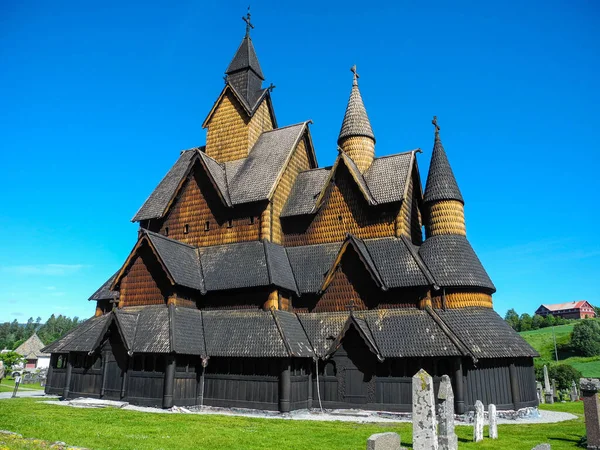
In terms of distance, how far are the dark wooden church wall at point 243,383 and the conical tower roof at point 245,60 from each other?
766 inches

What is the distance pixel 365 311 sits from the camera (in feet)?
73.4

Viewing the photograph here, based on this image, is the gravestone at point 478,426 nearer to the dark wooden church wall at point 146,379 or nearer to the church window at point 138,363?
the dark wooden church wall at point 146,379

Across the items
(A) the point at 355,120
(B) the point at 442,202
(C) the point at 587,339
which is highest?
(A) the point at 355,120

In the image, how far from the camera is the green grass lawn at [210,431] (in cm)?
1247

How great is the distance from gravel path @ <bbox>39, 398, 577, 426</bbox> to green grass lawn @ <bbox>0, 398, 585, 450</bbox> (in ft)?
4.10

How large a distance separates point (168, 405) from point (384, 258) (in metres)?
11.8

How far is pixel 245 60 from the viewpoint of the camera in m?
32.1

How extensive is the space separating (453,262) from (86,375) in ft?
60.8

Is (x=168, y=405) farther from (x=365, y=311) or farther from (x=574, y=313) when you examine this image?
(x=574, y=313)

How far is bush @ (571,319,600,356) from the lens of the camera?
74594 mm

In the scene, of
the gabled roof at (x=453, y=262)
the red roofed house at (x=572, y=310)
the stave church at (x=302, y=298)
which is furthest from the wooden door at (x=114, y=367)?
the red roofed house at (x=572, y=310)

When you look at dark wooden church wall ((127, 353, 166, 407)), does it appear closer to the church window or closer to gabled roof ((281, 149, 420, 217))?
the church window

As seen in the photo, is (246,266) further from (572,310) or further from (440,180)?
(572,310)

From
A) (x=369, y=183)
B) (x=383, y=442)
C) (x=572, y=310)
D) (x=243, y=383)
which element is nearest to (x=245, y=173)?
(x=369, y=183)
